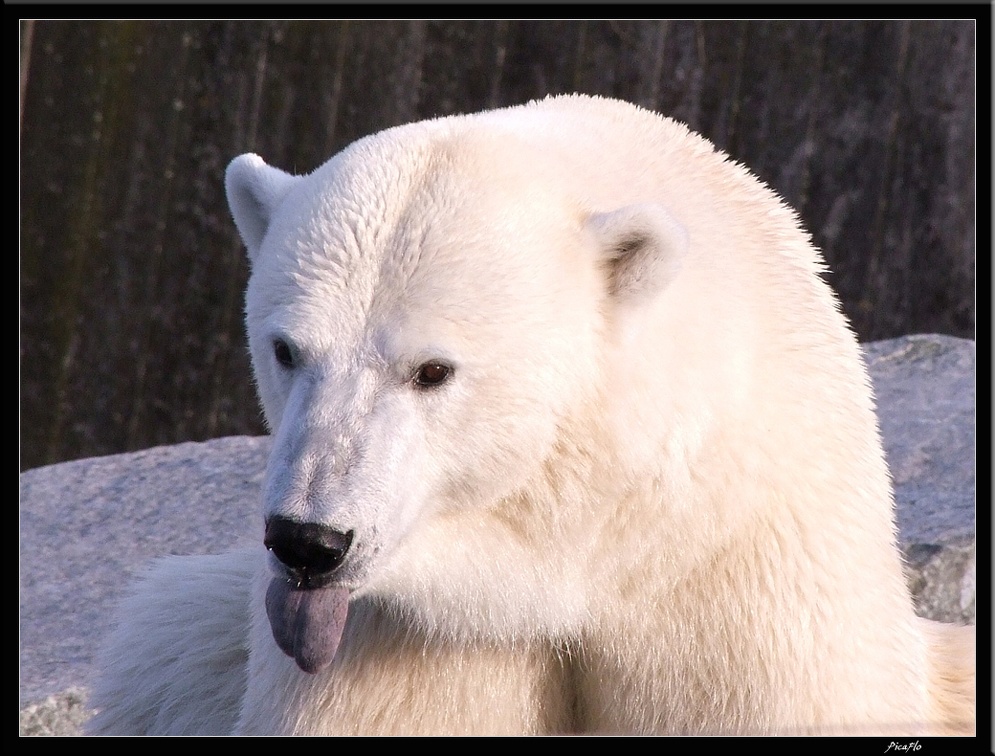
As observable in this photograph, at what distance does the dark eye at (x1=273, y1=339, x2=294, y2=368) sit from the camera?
2.17 meters

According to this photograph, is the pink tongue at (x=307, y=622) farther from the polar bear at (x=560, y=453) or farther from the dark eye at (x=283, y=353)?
the dark eye at (x=283, y=353)

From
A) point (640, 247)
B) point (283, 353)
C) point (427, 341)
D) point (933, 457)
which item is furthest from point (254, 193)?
point (933, 457)

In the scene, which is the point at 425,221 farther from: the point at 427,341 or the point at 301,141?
Answer: the point at 301,141

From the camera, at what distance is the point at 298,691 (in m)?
2.40

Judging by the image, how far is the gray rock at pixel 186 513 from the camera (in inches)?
130

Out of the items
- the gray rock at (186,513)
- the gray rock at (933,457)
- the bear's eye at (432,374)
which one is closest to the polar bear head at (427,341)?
the bear's eye at (432,374)

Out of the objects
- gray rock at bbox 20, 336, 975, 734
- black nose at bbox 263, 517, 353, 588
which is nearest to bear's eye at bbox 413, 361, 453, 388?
black nose at bbox 263, 517, 353, 588

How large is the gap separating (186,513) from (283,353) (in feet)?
6.30

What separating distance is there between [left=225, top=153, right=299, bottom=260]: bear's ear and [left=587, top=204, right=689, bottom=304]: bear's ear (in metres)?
0.64

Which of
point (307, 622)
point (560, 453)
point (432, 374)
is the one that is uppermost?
point (432, 374)

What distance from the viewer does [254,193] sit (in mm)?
2521

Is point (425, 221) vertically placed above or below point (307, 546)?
above

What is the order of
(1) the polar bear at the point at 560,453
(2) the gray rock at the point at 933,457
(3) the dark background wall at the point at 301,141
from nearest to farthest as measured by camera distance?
(1) the polar bear at the point at 560,453, (2) the gray rock at the point at 933,457, (3) the dark background wall at the point at 301,141
